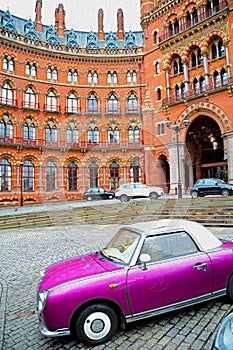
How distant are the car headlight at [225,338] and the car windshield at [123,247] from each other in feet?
5.10

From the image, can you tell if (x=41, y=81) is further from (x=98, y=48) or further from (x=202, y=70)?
(x=202, y=70)

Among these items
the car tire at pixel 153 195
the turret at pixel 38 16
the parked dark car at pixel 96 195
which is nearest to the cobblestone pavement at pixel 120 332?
the car tire at pixel 153 195

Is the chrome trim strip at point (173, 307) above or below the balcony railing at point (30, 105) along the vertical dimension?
below

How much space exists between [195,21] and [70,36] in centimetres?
1696

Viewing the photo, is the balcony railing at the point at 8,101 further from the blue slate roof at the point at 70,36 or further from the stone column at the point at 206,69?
the stone column at the point at 206,69

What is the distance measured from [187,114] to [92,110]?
12.6 m

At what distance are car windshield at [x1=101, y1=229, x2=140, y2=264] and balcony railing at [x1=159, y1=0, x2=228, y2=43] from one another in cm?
2781

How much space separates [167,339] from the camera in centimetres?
342

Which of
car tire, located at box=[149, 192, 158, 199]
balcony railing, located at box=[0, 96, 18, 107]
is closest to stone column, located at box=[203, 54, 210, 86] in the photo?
car tire, located at box=[149, 192, 158, 199]

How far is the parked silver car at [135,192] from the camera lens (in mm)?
20312

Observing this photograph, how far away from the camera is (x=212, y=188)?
18.4m

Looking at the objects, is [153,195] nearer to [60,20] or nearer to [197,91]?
[197,91]

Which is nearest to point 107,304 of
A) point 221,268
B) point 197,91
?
point 221,268

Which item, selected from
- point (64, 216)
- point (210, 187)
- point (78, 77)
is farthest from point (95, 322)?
point (78, 77)
